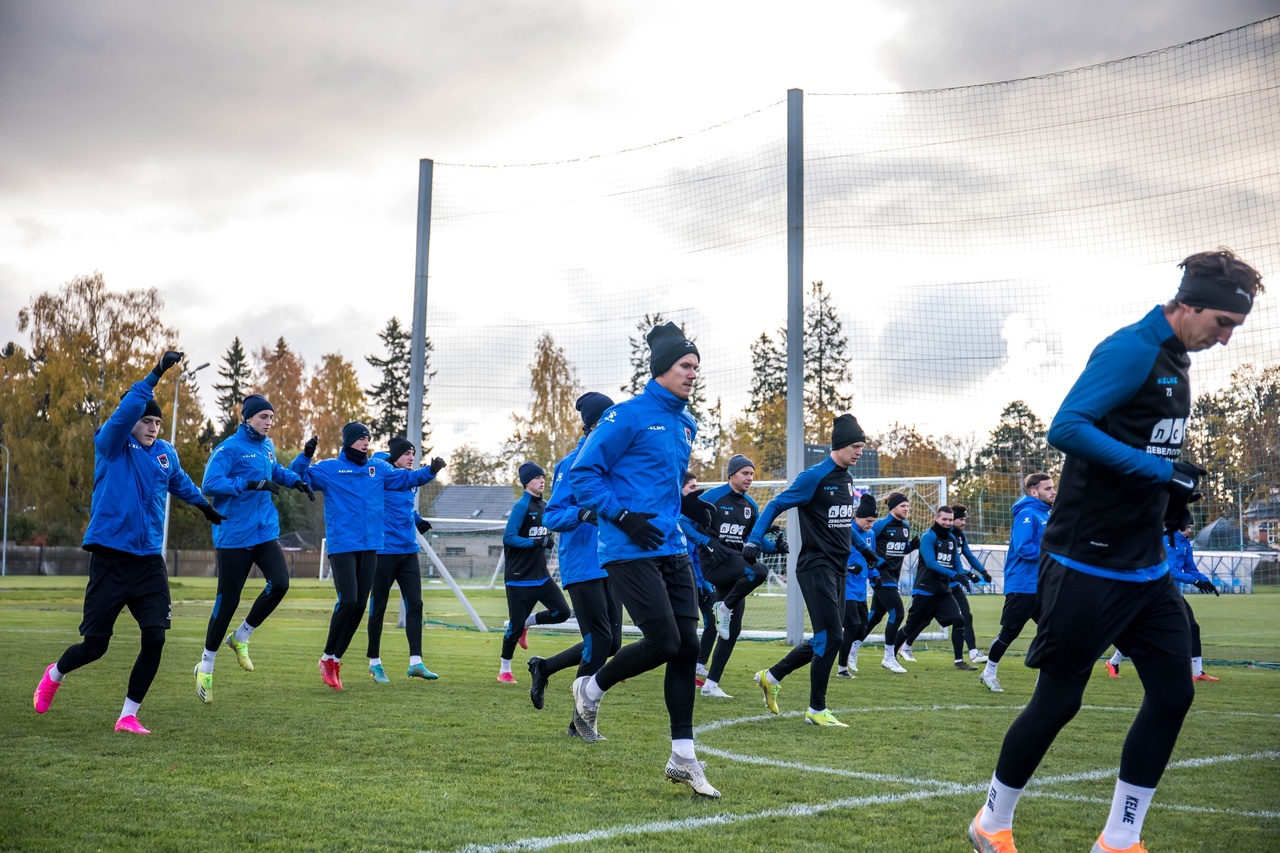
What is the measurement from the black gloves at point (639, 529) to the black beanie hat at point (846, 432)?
3.14 m

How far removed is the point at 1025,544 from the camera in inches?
439

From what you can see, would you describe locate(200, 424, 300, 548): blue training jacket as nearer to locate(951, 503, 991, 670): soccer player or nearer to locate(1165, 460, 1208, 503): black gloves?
locate(1165, 460, 1208, 503): black gloves

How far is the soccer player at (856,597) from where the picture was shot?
38.8 feet

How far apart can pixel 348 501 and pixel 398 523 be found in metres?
0.96

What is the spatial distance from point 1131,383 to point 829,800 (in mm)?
2437

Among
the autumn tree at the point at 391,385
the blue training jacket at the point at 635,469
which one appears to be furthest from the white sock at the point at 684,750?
the autumn tree at the point at 391,385

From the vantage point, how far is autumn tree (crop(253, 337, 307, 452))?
6856 centimetres

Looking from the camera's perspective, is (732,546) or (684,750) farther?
(732,546)

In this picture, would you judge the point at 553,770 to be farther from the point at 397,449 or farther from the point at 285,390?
the point at 285,390

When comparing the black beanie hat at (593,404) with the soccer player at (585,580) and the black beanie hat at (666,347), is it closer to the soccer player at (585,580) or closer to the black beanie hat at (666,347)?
the soccer player at (585,580)

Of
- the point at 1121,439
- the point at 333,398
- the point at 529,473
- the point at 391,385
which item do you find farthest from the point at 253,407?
the point at 391,385

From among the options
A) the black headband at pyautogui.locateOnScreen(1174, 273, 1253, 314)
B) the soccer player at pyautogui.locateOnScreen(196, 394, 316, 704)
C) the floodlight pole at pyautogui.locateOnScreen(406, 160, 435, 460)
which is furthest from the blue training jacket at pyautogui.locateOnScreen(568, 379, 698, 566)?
the floodlight pole at pyautogui.locateOnScreen(406, 160, 435, 460)

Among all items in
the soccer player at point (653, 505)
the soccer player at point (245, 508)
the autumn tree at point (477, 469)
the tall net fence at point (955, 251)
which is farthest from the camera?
the autumn tree at point (477, 469)

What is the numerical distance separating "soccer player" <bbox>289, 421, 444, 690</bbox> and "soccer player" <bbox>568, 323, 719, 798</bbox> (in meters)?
4.79
